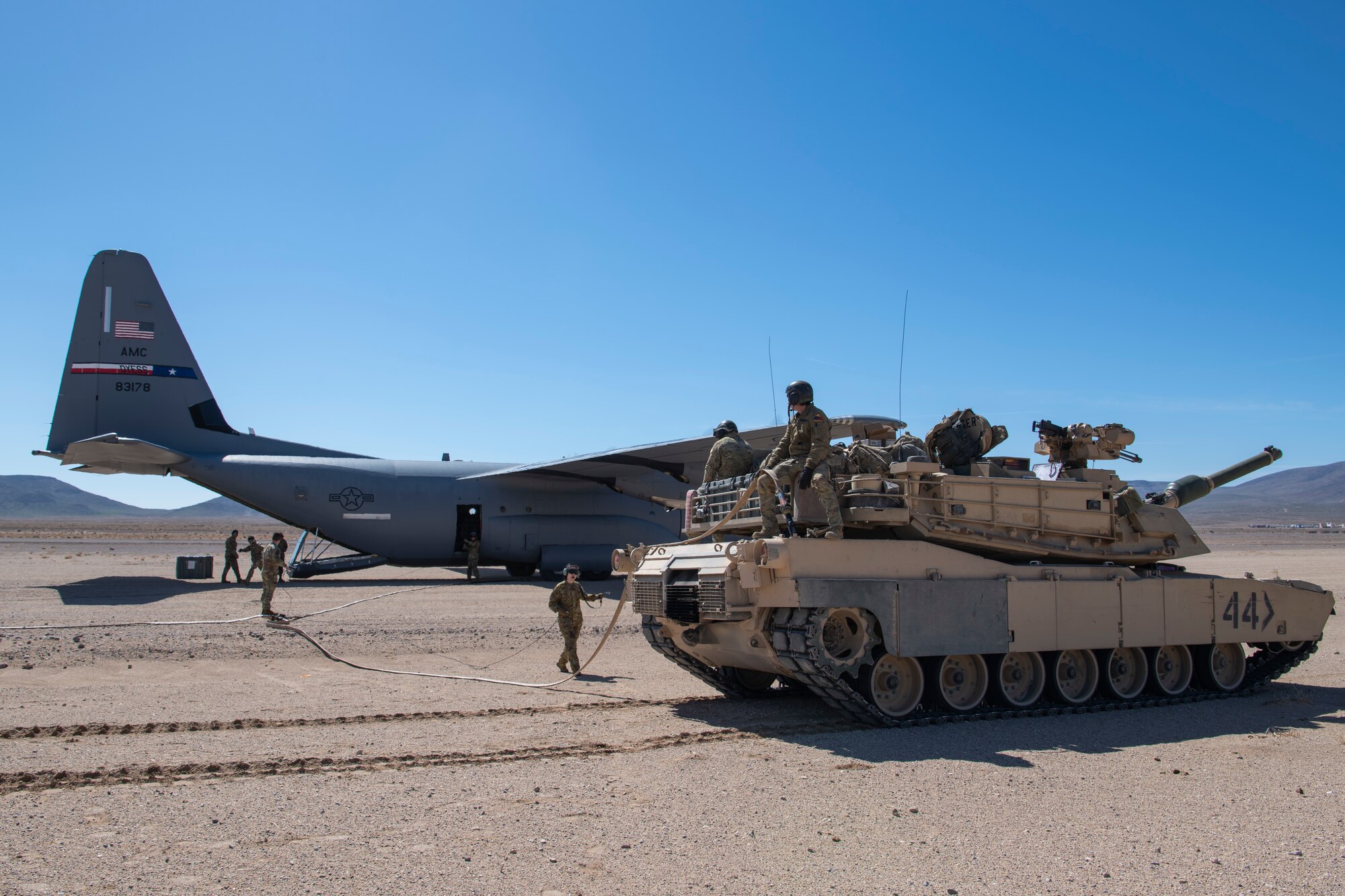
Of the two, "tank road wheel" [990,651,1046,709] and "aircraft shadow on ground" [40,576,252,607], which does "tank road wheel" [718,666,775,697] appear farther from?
"aircraft shadow on ground" [40,576,252,607]

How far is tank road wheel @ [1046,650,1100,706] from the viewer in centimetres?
1016

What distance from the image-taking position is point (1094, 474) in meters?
11.4

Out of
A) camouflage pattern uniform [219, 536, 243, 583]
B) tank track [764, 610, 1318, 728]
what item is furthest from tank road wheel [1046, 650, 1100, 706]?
camouflage pattern uniform [219, 536, 243, 583]

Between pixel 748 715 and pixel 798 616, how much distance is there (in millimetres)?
1393

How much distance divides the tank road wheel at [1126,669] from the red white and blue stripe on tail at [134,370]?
21.9m

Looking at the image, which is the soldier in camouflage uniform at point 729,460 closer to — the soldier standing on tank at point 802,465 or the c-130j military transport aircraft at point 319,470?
the soldier standing on tank at point 802,465

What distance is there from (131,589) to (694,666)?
52.0 ft

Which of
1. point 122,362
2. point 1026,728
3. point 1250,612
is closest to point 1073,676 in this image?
point 1026,728

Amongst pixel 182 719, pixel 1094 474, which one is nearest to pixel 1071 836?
pixel 1094 474

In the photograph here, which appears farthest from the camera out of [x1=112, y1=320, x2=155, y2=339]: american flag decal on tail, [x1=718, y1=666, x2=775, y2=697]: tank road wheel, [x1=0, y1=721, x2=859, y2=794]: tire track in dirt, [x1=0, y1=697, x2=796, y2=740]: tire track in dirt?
[x1=112, y1=320, x2=155, y2=339]: american flag decal on tail

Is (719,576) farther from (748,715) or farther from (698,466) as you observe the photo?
(698,466)

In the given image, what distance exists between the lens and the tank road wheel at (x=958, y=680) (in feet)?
31.0

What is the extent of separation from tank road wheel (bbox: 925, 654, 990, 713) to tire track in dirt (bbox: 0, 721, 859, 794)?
149cm

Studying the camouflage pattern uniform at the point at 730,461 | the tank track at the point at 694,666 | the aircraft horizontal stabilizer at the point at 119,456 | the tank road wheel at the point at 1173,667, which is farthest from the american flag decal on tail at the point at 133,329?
the tank road wheel at the point at 1173,667
